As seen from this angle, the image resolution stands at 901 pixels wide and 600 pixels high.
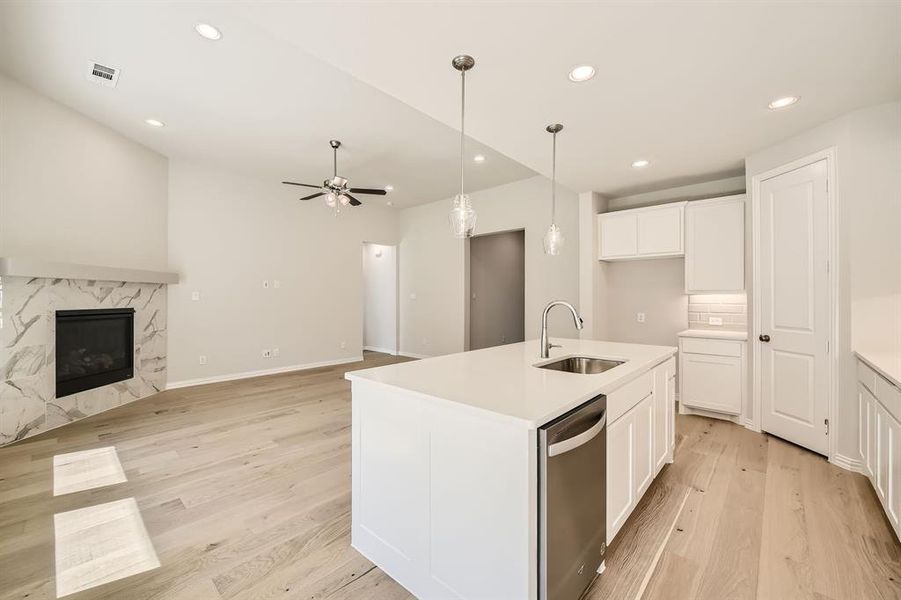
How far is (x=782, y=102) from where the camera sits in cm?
255

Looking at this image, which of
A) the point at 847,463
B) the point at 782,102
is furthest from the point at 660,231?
the point at 847,463

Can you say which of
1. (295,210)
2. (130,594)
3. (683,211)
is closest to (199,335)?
(295,210)

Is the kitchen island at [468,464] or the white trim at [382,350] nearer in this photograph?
the kitchen island at [468,464]

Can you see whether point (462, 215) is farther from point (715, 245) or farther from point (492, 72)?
point (715, 245)

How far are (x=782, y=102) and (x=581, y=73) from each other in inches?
59.7

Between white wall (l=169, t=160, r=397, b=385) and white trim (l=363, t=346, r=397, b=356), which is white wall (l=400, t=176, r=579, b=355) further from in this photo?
white wall (l=169, t=160, r=397, b=385)

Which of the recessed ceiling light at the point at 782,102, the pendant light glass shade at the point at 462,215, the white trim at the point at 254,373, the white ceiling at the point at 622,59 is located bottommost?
the white trim at the point at 254,373

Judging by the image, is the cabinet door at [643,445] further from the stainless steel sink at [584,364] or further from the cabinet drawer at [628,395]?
the stainless steel sink at [584,364]

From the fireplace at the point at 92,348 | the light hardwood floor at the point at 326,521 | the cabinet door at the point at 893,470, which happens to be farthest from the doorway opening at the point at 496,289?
the cabinet door at the point at 893,470

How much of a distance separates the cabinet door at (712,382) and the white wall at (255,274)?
521cm

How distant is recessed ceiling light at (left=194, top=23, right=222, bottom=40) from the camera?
94.0 inches

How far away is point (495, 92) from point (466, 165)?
107 inches

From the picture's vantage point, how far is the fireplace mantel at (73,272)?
3070 mm

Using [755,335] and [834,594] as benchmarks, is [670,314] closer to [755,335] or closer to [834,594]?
[755,335]
